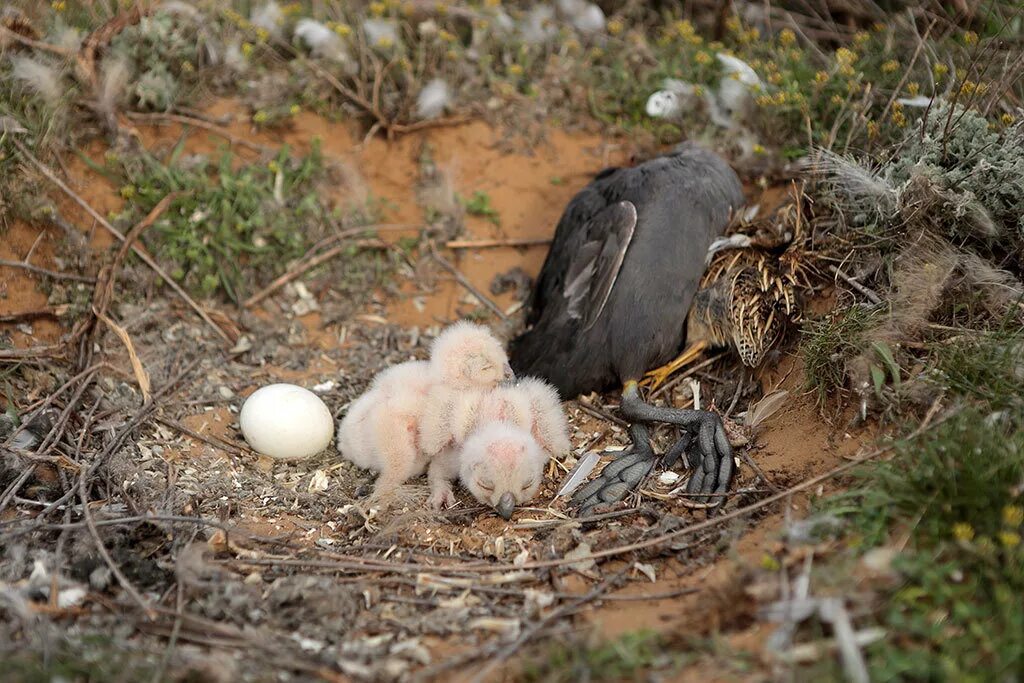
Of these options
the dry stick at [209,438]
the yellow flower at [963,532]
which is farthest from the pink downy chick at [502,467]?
the yellow flower at [963,532]

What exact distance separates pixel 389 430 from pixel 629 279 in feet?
4.37

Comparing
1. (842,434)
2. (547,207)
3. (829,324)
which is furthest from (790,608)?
(547,207)

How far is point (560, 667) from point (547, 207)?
128 inches

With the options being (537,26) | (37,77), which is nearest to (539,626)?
(37,77)

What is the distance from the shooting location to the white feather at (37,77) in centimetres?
471

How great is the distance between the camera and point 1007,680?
225 centimetres

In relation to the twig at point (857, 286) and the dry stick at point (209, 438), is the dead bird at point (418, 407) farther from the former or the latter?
the twig at point (857, 286)

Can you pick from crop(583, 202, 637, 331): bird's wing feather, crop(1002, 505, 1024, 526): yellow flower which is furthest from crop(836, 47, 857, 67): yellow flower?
crop(1002, 505, 1024, 526): yellow flower

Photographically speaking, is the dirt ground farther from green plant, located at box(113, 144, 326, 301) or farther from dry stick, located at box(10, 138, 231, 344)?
green plant, located at box(113, 144, 326, 301)

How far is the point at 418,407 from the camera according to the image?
12.4 ft

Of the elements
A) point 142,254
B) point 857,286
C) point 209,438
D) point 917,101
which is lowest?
point 209,438

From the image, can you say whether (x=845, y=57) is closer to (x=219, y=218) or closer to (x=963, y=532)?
(x=963, y=532)

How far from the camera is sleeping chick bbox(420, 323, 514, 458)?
146 inches

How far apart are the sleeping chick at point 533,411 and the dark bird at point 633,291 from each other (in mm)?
295
